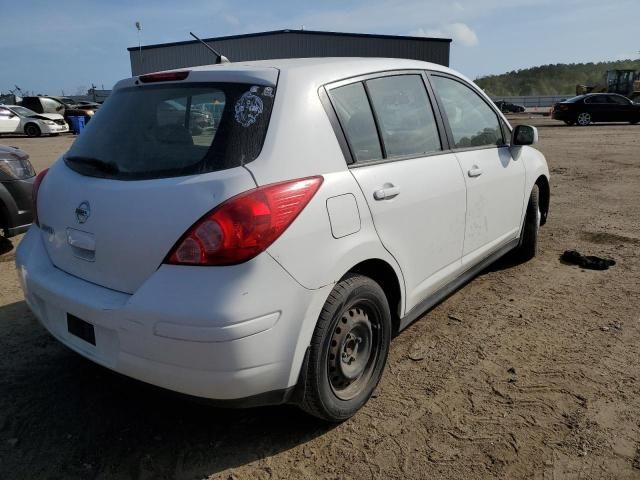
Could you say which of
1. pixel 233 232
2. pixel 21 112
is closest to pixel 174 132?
pixel 233 232

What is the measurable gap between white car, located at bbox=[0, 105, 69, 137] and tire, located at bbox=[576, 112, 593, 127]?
24.8m

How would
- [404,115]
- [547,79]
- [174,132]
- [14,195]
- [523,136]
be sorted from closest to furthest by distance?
[174,132]
[404,115]
[523,136]
[14,195]
[547,79]

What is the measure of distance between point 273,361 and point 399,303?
3.25 ft

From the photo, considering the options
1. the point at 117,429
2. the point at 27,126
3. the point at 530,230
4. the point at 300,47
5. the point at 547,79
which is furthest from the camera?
the point at 547,79

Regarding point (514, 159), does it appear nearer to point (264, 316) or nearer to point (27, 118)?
point (264, 316)

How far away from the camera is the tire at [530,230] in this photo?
4609 millimetres

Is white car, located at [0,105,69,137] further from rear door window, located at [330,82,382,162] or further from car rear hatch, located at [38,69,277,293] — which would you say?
rear door window, located at [330,82,382,162]

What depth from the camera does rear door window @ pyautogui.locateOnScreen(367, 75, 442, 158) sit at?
286 centimetres

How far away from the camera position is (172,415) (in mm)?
2705

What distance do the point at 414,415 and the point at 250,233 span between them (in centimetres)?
135

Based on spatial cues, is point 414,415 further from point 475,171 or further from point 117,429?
point 475,171

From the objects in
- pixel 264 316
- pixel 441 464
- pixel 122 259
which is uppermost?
pixel 122 259

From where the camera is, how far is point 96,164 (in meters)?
2.49

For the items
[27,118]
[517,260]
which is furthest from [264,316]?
[27,118]
